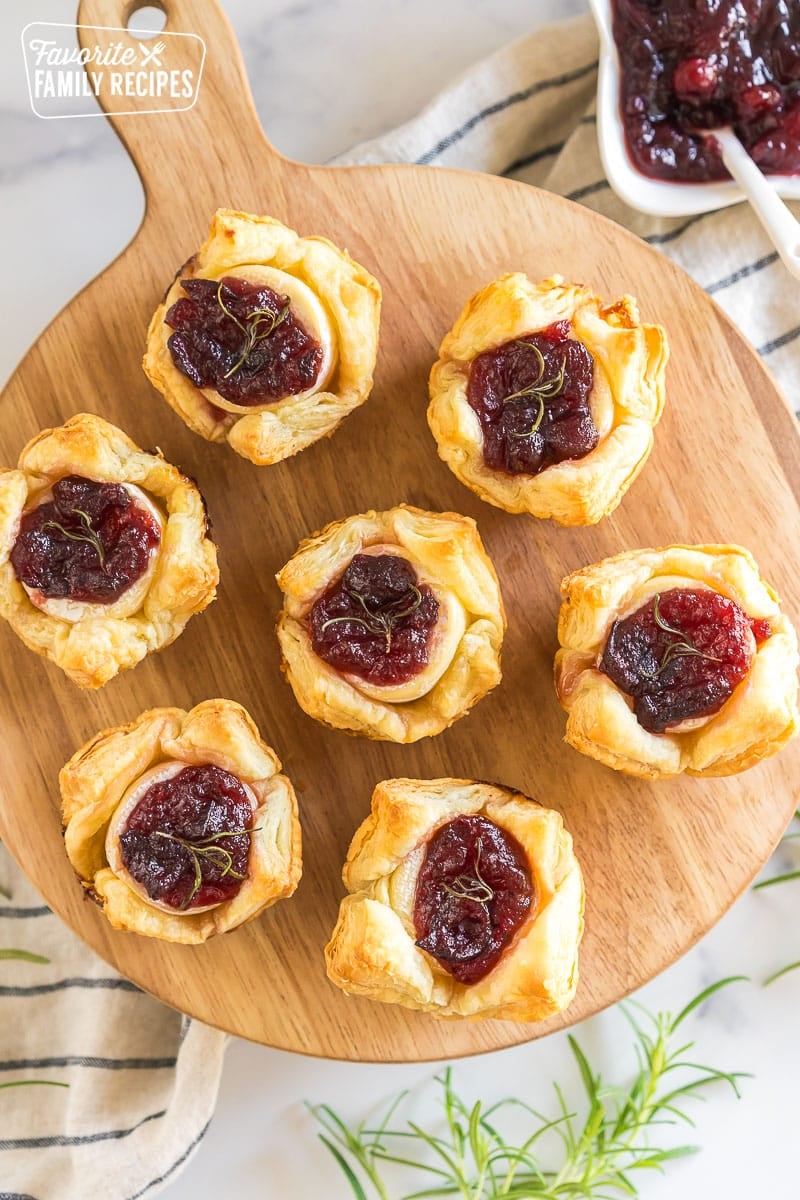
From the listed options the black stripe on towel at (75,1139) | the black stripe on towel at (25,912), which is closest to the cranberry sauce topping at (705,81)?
the black stripe on towel at (25,912)

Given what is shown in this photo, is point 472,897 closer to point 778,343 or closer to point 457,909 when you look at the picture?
point 457,909

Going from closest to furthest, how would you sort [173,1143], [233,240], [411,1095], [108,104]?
[233,240] < [108,104] < [173,1143] < [411,1095]

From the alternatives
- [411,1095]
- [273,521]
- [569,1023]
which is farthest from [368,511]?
[411,1095]

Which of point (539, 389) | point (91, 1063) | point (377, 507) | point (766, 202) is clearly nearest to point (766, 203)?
point (766, 202)

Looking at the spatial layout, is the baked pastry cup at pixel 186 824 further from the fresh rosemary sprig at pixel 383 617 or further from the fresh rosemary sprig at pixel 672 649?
the fresh rosemary sprig at pixel 672 649

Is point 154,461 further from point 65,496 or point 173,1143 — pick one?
point 173,1143
